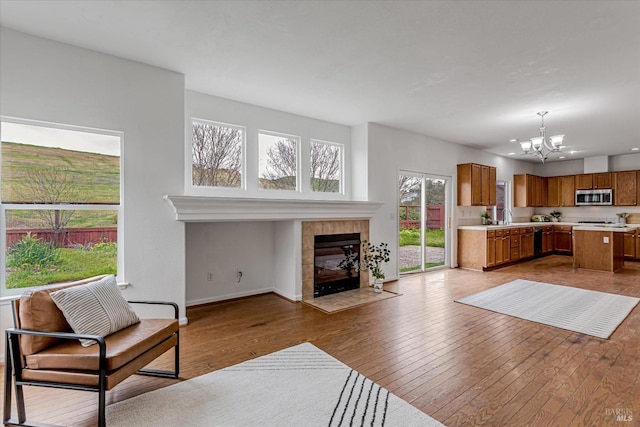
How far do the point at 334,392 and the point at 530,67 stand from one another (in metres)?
3.68

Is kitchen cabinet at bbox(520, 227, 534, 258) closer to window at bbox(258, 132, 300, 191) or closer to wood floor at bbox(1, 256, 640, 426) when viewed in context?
wood floor at bbox(1, 256, 640, 426)

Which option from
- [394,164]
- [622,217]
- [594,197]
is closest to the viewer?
[394,164]

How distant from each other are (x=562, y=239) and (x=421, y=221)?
532 centimetres

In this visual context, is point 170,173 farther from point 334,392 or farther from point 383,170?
point 383,170

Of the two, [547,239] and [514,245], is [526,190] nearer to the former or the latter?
[547,239]

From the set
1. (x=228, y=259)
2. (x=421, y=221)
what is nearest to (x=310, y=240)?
(x=228, y=259)

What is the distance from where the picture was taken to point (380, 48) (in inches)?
115

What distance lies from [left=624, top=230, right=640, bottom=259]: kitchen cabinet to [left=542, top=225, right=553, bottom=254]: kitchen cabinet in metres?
1.53

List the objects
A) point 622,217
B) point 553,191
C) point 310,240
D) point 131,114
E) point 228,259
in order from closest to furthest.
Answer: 1. point 131,114
2. point 228,259
3. point 310,240
4. point 622,217
5. point 553,191

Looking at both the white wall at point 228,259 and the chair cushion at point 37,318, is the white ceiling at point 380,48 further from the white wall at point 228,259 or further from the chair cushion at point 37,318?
the chair cushion at point 37,318

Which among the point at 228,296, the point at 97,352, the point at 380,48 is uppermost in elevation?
the point at 380,48

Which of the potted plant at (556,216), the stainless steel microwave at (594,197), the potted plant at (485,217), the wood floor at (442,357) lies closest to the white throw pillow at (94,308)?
the wood floor at (442,357)

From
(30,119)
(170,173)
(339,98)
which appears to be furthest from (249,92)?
(30,119)

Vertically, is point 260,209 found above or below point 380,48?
below
